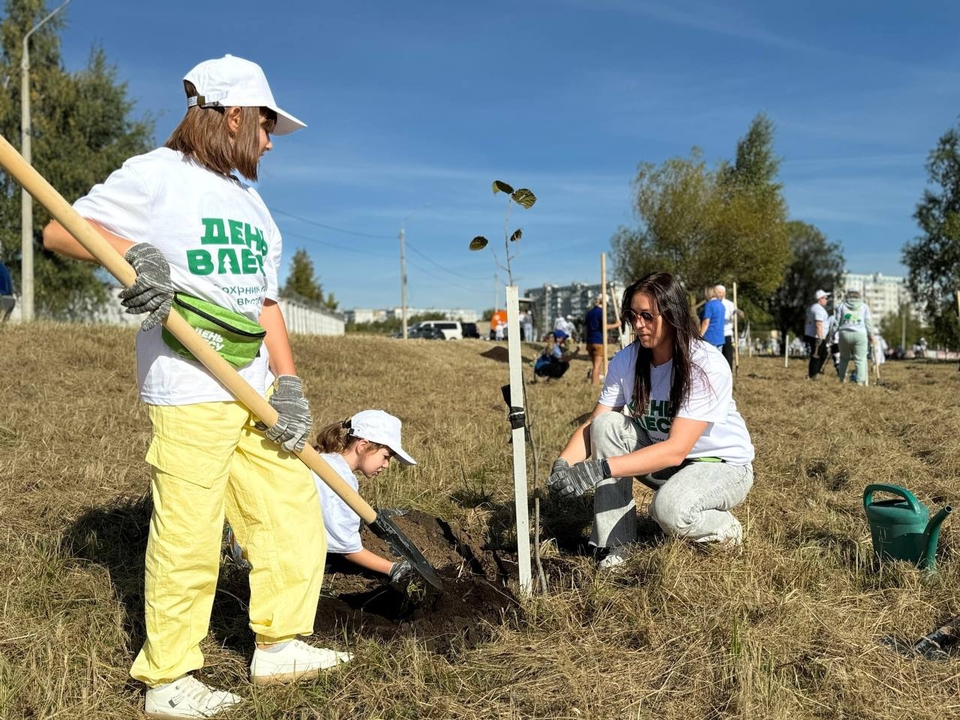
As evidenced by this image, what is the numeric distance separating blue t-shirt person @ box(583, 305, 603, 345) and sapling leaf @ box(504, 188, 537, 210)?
951 cm

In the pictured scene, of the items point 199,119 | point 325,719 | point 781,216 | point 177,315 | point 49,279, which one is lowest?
point 325,719

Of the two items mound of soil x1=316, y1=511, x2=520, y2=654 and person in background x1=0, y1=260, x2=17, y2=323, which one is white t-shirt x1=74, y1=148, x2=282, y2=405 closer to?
mound of soil x1=316, y1=511, x2=520, y2=654

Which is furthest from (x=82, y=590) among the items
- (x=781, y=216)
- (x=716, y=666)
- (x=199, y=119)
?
(x=781, y=216)

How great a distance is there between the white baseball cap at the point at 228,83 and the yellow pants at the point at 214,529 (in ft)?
2.85

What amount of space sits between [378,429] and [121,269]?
155cm

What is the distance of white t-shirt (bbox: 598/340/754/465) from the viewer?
132 inches

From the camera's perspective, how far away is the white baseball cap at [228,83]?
2.25 metres

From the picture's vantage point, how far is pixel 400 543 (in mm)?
2979

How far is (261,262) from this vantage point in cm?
244

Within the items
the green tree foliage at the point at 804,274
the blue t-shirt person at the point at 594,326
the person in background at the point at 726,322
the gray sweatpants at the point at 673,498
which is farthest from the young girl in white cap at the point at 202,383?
the green tree foliage at the point at 804,274

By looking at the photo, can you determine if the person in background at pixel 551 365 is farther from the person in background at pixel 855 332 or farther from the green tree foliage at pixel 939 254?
the green tree foliage at pixel 939 254

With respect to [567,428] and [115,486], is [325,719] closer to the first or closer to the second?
[115,486]

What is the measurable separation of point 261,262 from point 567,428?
5032mm

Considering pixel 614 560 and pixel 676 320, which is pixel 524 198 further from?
pixel 614 560
